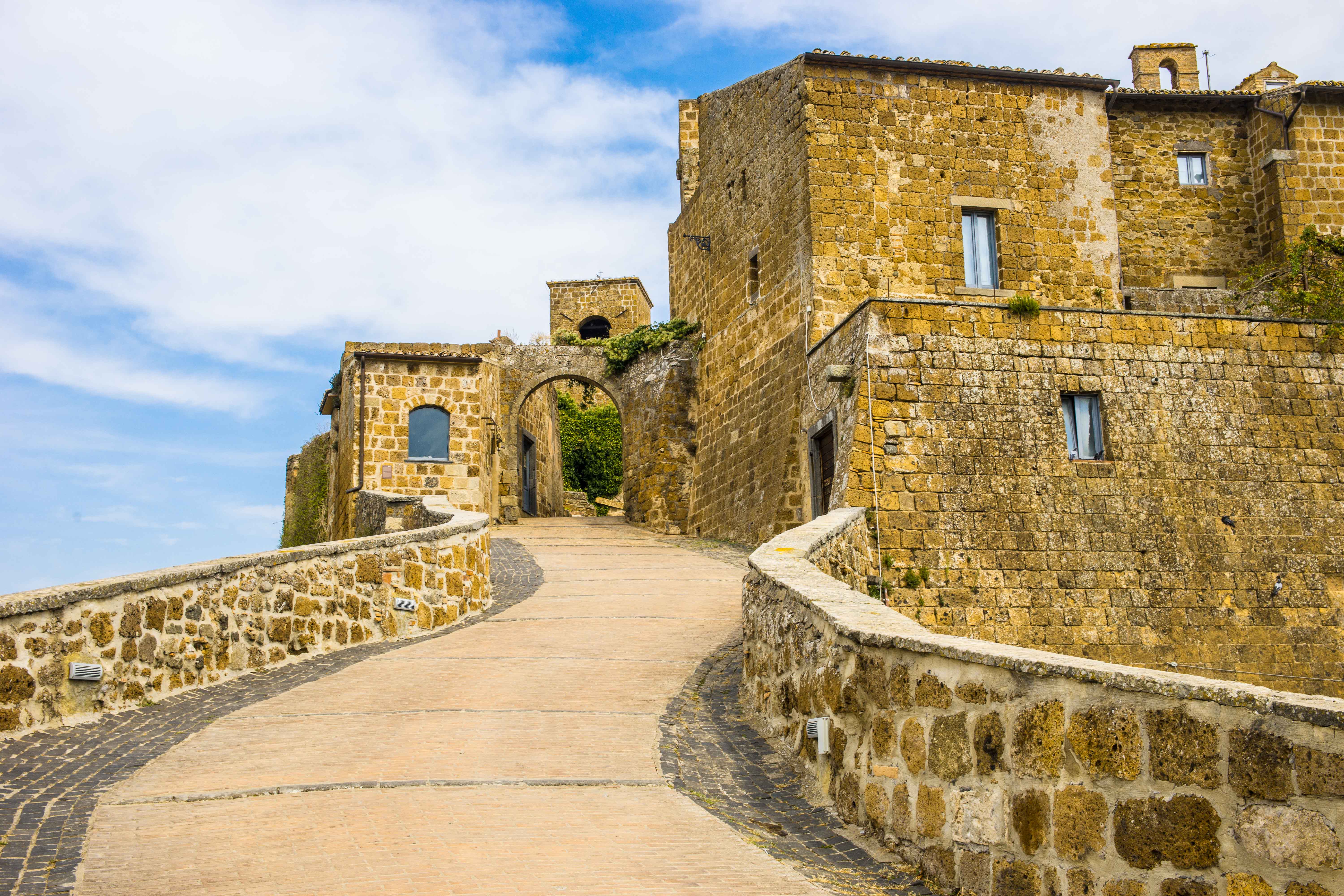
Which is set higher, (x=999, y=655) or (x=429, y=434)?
(x=429, y=434)

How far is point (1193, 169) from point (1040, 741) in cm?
2081

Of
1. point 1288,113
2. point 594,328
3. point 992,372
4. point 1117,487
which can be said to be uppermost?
point 1288,113

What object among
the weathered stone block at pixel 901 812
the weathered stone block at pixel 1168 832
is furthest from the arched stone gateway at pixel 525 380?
the weathered stone block at pixel 1168 832

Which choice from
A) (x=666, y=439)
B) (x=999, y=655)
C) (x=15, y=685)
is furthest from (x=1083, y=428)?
(x=15, y=685)

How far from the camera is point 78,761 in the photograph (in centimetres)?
663

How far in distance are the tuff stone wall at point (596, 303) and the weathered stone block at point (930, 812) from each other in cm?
3688

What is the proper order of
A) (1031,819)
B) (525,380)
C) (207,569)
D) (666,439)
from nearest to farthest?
(1031,819) → (207,569) → (666,439) → (525,380)

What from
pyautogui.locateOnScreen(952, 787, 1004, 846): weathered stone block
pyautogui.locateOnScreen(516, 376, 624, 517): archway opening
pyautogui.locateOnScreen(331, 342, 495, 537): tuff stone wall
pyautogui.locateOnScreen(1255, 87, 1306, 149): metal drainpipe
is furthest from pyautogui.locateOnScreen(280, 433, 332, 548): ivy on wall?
pyautogui.locateOnScreen(952, 787, 1004, 846): weathered stone block

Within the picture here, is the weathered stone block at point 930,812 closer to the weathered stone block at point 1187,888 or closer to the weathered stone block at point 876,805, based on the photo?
the weathered stone block at point 876,805

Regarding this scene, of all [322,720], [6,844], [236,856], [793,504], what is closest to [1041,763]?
[236,856]

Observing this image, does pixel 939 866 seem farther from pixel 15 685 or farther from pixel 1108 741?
pixel 15 685

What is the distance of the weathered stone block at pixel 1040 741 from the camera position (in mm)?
4363

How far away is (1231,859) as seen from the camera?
377 centimetres

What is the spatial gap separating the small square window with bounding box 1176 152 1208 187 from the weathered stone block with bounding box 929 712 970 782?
20.1 meters
